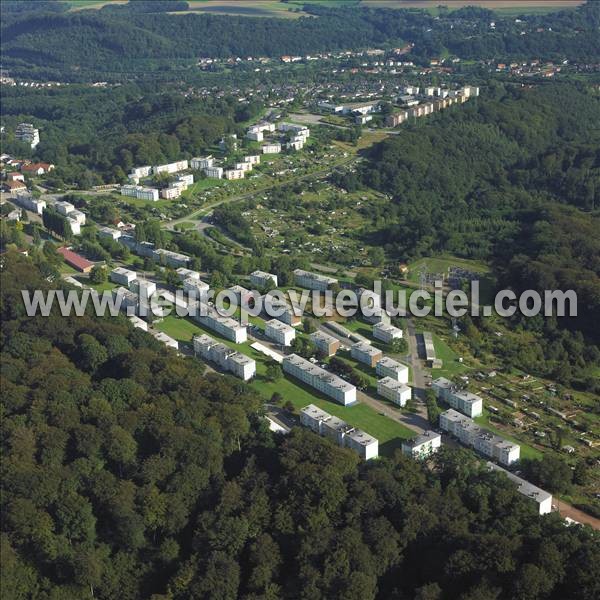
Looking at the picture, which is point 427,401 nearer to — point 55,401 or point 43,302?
point 55,401

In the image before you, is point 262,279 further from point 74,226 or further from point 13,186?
point 13,186

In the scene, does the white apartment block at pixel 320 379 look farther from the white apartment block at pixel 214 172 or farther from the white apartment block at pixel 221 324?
the white apartment block at pixel 214 172

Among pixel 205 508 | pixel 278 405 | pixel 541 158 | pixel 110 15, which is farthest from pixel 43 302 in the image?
pixel 110 15

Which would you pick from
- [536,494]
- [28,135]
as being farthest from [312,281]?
[28,135]

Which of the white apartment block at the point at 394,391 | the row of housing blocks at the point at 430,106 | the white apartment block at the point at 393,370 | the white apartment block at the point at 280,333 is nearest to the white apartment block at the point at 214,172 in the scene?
the row of housing blocks at the point at 430,106

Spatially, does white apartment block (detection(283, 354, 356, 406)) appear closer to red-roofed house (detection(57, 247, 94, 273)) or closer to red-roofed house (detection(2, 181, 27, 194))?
red-roofed house (detection(57, 247, 94, 273))
